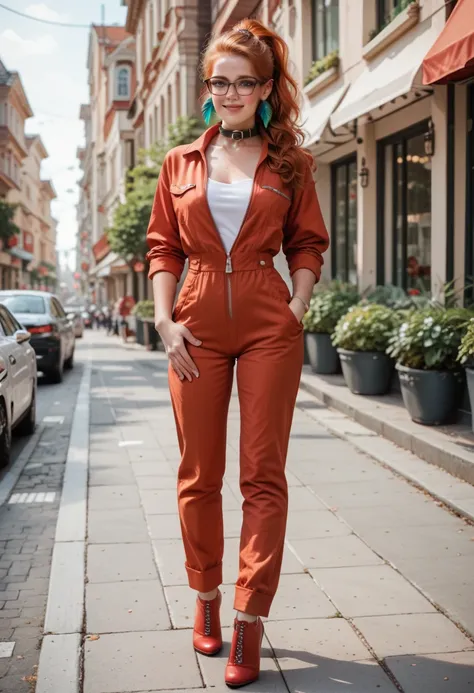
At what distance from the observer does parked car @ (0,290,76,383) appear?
15.0m

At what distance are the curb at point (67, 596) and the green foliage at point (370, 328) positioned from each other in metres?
3.91

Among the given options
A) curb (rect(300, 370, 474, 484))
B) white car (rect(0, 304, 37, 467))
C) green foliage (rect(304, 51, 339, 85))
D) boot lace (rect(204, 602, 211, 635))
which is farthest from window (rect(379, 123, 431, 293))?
boot lace (rect(204, 602, 211, 635))

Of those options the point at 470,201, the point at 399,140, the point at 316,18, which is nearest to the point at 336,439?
the point at 470,201

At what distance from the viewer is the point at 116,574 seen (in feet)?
14.7

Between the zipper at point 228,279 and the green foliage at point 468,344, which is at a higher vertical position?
the zipper at point 228,279

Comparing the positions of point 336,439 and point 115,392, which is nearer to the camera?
point 336,439

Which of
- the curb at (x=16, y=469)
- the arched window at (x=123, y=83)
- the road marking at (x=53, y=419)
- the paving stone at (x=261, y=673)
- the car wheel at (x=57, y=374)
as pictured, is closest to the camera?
the paving stone at (x=261, y=673)

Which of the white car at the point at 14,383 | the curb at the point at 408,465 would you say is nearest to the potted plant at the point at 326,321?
the curb at the point at 408,465

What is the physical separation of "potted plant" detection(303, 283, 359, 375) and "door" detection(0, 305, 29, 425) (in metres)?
4.37

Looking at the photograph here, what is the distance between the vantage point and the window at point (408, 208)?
440 inches

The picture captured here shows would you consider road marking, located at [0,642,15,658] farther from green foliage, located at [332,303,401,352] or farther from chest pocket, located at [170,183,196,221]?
green foliage, located at [332,303,401,352]

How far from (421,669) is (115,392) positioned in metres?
10.3

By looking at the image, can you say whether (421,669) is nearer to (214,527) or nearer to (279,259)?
(214,527)

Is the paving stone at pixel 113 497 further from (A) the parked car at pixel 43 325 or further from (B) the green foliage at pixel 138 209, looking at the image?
(B) the green foliage at pixel 138 209
